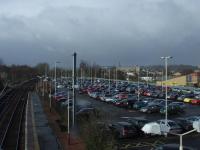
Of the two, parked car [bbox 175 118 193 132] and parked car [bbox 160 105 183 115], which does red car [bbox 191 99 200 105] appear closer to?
parked car [bbox 160 105 183 115]

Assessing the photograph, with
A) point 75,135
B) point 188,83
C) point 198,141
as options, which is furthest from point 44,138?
point 188,83

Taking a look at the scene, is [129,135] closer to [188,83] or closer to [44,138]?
[44,138]

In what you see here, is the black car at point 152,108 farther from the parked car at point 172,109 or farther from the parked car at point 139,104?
the parked car at point 139,104

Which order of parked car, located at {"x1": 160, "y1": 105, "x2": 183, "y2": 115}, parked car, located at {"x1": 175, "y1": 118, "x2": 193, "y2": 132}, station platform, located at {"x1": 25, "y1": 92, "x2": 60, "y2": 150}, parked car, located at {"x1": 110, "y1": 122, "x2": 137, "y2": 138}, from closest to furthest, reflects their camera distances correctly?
station platform, located at {"x1": 25, "y1": 92, "x2": 60, "y2": 150}, parked car, located at {"x1": 110, "y1": 122, "x2": 137, "y2": 138}, parked car, located at {"x1": 175, "y1": 118, "x2": 193, "y2": 132}, parked car, located at {"x1": 160, "y1": 105, "x2": 183, "y2": 115}

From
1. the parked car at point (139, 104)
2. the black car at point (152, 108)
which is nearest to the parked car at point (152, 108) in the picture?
the black car at point (152, 108)

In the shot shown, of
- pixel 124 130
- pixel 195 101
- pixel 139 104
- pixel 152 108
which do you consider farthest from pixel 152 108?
pixel 124 130

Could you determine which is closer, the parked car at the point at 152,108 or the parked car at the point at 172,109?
the parked car at the point at 172,109

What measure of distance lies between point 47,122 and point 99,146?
24127mm

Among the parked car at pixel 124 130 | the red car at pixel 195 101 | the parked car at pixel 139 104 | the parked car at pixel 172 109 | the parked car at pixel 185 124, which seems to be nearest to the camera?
the parked car at pixel 124 130

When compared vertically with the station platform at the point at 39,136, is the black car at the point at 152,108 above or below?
above

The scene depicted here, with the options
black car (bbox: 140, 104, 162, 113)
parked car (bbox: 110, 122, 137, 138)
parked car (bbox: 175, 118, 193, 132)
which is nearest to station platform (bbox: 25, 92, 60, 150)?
parked car (bbox: 110, 122, 137, 138)

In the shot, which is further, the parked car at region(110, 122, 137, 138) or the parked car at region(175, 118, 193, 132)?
the parked car at region(175, 118, 193, 132)

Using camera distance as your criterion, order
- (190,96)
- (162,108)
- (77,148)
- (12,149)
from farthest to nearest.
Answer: (190,96)
(162,108)
(12,149)
(77,148)

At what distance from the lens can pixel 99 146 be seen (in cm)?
2392
